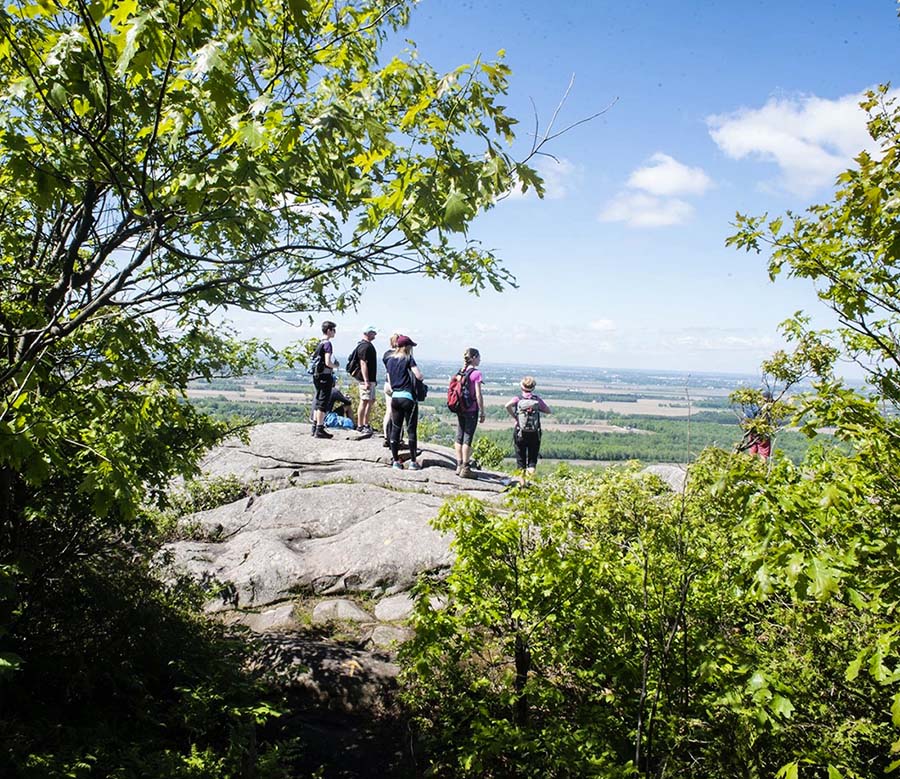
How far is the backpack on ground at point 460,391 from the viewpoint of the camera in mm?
10047

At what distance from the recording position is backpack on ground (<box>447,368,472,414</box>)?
10047 millimetres

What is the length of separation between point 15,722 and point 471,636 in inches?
124

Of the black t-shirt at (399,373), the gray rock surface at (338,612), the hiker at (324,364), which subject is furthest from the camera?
the hiker at (324,364)

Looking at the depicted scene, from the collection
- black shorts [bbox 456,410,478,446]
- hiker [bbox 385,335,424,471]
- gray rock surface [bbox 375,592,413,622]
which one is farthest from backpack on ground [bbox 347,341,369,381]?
gray rock surface [bbox 375,592,413,622]

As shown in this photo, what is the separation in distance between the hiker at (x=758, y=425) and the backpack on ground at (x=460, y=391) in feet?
14.2

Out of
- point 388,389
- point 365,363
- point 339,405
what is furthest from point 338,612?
point 339,405

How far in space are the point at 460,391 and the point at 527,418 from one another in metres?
1.33

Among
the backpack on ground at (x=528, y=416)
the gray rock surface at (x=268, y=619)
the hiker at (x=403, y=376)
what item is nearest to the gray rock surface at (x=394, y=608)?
the gray rock surface at (x=268, y=619)

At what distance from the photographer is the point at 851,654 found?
4020mm

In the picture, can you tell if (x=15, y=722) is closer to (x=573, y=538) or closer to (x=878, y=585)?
(x=573, y=538)

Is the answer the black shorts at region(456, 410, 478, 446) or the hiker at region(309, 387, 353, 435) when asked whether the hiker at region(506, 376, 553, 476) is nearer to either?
the black shorts at region(456, 410, 478, 446)

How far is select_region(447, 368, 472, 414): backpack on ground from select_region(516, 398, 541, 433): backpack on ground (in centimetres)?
97

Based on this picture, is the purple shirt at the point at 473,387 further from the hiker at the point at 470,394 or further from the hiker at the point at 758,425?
the hiker at the point at 758,425

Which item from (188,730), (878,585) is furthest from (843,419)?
(188,730)
